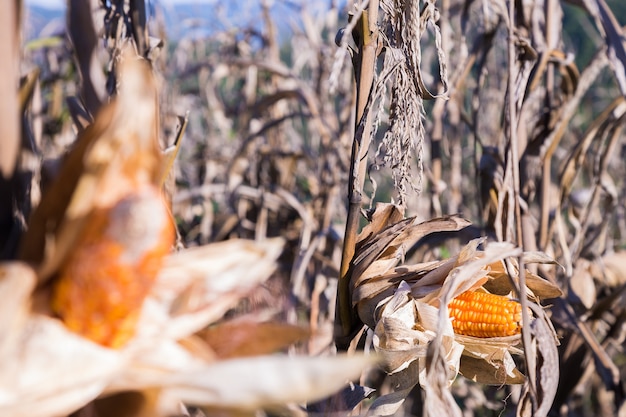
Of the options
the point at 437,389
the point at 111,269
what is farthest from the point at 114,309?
the point at 437,389

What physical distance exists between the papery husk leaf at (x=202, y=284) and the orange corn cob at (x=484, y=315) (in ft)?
0.87

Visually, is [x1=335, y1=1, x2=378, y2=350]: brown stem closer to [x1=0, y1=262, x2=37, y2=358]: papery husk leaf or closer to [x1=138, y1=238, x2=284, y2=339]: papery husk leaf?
[x1=138, y1=238, x2=284, y2=339]: papery husk leaf

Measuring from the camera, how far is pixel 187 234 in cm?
163

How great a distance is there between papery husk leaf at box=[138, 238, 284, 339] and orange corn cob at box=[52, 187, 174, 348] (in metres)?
0.02

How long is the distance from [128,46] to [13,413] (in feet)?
1.32

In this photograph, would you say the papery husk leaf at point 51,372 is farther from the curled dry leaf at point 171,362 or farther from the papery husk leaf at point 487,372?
the papery husk leaf at point 487,372

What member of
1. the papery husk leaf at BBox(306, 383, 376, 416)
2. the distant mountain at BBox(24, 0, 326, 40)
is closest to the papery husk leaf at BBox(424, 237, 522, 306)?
the papery husk leaf at BBox(306, 383, 376, 416)

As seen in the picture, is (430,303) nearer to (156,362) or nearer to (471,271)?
(471,271)

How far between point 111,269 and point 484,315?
0.36 metres

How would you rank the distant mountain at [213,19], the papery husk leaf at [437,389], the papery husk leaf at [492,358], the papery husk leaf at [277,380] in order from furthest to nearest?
the distant mountain at [213,19]
the papery husk leaf at [492,358]
the papery husk leaf at [437,389]
the papery husk leaf at [277,380]

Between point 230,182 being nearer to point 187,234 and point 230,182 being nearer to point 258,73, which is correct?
point 187,234

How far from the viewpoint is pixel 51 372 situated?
27 centimetres

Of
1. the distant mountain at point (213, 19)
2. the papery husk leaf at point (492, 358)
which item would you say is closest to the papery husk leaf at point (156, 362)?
the papery husk leaf at point (492, 358)

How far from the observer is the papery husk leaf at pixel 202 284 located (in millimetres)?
312
